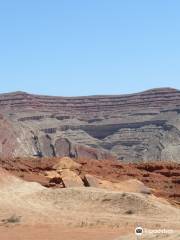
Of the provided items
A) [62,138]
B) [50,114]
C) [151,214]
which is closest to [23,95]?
[50,114]

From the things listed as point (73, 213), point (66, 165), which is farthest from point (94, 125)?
point (73, 213)

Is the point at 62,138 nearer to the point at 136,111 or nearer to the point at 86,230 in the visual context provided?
the point at 136,111

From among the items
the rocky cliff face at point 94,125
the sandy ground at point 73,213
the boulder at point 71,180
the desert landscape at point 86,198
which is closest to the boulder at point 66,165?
the desert landscape at point 86,198

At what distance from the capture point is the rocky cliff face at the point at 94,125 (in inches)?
3821

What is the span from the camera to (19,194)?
24891 millimetres

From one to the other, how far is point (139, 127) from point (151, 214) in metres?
119

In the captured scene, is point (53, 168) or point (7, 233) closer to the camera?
point (7, 233)

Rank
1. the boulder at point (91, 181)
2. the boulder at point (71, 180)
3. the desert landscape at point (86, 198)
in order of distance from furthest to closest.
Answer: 1. the boulder at point (91, 181)
2. the boulder at point (71, 180)
3. the desert landscape at point (86, 198)

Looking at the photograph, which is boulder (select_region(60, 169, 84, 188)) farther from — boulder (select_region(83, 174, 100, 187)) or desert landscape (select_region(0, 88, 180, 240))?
boulder (select_region(83, 174, 100, 187))

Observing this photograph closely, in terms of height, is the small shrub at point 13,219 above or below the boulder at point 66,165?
below

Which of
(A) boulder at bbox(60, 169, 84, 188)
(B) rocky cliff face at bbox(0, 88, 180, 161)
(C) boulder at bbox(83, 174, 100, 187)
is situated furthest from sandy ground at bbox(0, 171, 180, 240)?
(B) rocky cliff face at bbox(0, 88, 180, 161)

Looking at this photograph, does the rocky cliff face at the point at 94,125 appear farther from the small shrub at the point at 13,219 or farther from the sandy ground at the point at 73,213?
the small shrub at the point at 13,219

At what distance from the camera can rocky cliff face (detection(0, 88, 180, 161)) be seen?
9706 cm

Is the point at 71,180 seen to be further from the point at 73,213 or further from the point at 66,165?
the point at 73,213
